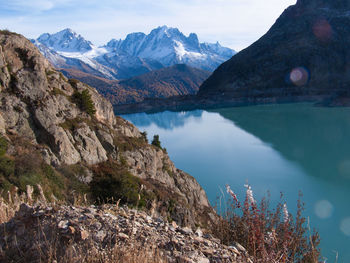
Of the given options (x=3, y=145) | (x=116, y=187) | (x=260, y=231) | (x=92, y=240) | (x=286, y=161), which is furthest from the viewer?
(x=286, y=161)

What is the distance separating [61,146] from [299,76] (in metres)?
146

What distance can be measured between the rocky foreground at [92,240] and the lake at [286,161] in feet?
49.5

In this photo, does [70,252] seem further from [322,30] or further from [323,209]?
[322,30]

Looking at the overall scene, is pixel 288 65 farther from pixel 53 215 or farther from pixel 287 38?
pixel 53 215

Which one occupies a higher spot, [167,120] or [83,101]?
[83,101]

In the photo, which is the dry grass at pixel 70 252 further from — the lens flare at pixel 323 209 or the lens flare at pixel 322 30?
the lens flare at pixel 322 30

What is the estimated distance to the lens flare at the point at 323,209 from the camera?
82.6 ft

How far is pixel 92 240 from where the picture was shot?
389cm

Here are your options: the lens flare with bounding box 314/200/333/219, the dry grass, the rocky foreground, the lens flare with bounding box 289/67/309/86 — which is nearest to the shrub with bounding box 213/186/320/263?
the rocky foreground

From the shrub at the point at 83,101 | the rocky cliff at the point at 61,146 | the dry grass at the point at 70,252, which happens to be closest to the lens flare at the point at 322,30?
the rocky cliff at the point at 61,146

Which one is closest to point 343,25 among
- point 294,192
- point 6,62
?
point 294,192

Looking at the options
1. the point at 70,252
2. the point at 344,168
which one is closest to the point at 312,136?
the point at 344,168

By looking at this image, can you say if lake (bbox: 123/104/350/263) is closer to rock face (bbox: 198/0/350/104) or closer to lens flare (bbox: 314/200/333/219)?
lens flare (bbox: 314/200/333/219)

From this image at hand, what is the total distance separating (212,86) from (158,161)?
141809mm
